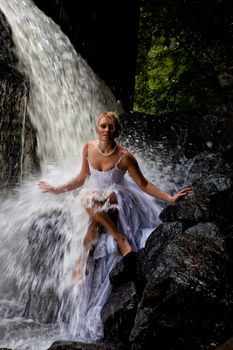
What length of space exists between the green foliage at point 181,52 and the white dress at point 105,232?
160 inches

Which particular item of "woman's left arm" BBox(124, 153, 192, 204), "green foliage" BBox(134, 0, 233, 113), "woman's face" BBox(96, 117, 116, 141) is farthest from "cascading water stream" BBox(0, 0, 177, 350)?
"green foliage" BBox(134, 0, 233, 113)

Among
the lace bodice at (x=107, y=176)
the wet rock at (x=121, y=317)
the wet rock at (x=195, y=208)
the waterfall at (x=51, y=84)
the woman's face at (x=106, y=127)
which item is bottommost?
the wet rock at (x=121, y=317)

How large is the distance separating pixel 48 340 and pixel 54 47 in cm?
511

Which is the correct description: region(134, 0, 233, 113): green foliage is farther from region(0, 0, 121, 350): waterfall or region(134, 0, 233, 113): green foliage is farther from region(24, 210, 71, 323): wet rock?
region(24, 210, 71, 323): wet rock

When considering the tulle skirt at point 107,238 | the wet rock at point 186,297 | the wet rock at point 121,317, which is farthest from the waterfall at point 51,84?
the wet rock at point 186,297

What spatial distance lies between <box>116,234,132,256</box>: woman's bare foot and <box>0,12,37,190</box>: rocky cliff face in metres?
2.29

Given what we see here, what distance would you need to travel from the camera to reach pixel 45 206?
16.2ft

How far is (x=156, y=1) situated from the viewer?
950 cm

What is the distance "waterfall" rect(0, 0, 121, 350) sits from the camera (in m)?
4.01

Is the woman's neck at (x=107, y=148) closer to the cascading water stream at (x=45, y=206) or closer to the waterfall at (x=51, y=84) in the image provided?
the cascading water stream at (x=45, y=206)

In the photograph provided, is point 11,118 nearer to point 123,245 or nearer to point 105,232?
point 105,232

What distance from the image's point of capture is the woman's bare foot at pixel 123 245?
3982mm

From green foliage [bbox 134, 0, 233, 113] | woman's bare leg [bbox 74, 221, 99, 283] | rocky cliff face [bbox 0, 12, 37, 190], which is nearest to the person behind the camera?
woman's bare leg [bbox 74, 221, 99, 283]

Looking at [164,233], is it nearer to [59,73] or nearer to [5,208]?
[5,208]
